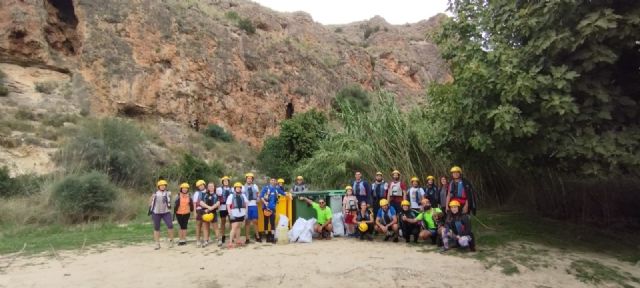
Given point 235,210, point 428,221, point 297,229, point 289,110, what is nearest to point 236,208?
point 235,210

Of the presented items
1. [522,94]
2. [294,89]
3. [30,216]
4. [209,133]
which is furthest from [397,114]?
[294,89]

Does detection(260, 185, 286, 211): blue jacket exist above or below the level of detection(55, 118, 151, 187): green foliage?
below

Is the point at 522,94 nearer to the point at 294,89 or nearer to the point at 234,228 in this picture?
the point at 234,228

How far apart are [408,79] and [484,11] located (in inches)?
1326

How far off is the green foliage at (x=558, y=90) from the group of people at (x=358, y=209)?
51.6 inches

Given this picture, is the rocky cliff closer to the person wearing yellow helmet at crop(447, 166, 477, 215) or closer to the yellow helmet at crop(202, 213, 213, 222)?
the person wearing yellow helmet at crop(447, 166, 477, 215)

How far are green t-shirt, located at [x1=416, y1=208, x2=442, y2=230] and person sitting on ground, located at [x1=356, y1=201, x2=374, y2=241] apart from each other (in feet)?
3.28

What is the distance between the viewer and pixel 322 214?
9281mm

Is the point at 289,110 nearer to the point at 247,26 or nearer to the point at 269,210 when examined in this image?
the point at 247,26

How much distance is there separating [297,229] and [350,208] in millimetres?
1166

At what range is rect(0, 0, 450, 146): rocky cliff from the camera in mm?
21906

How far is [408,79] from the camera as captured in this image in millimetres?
41844

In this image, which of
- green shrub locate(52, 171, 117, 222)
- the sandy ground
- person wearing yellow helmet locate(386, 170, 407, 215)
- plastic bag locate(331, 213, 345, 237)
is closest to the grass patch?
the sandy ground

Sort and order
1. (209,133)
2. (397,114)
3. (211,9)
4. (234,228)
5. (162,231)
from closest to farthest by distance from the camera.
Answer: (234,228)
(162,231)
(397,114)
(209,133)
(211,9)
